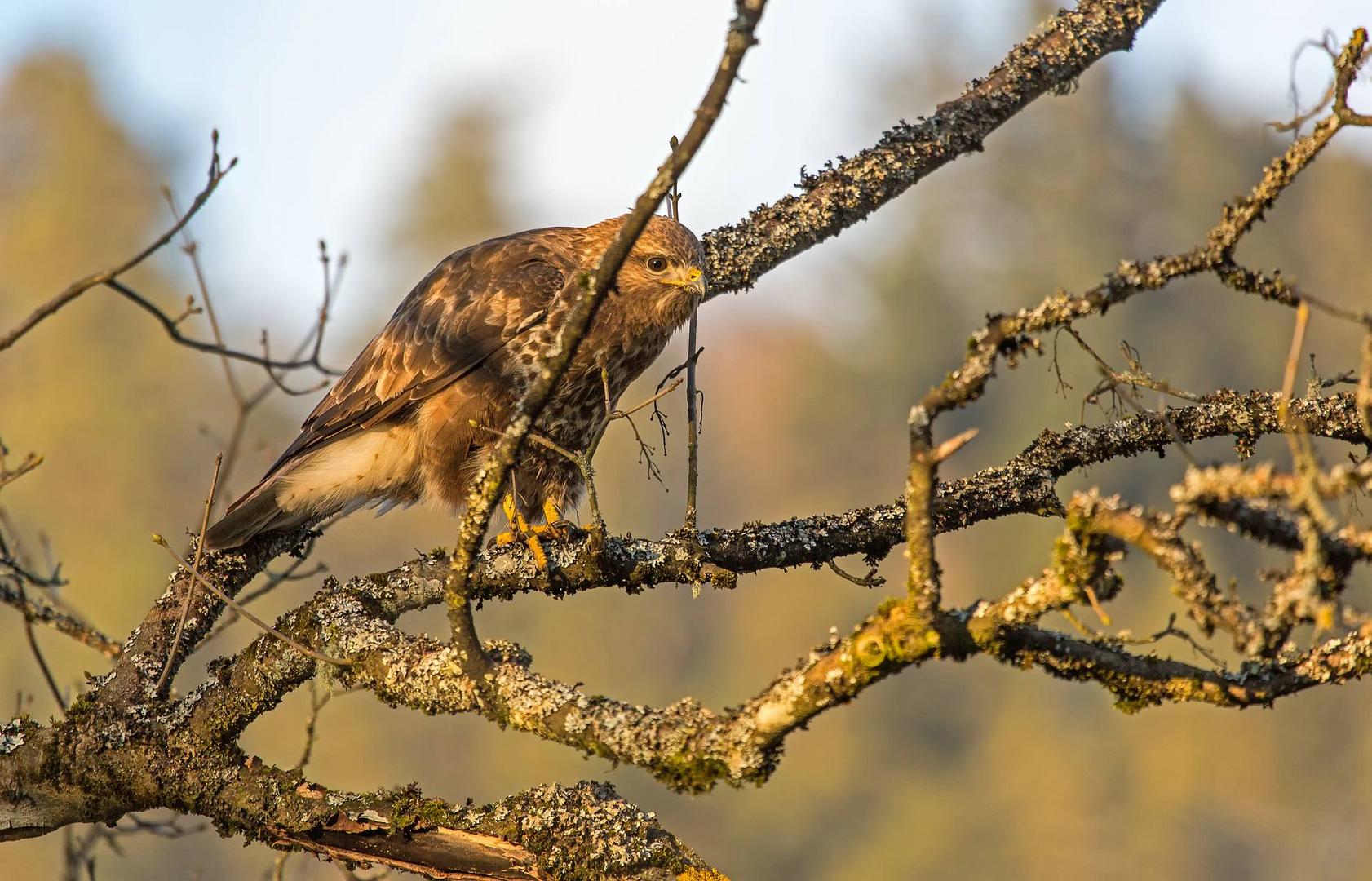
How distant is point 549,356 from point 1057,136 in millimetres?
67554

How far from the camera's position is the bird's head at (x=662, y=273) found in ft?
15.6

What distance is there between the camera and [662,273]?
4.87m

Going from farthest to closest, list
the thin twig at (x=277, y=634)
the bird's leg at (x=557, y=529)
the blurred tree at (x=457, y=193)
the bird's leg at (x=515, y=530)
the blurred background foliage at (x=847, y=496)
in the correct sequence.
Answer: the blurred tree at (x=457, y=193), the blurred background foliage at (x=847, y=496), the bird's leg at (x=557, y=529), the bird's leg at (x=515, y=530), the thin twig at (x=277, y=634)

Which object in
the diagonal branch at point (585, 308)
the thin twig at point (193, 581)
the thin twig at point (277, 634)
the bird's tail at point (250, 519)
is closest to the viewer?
the diagonal branch at point (585, 308)

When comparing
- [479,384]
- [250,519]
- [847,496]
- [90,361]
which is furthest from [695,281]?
[847,496]

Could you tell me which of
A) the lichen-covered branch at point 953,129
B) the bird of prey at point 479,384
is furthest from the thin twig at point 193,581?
the lichen-covered branch at point 953,129

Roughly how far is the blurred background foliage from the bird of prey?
25.0 metres

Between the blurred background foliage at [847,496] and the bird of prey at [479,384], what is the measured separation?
2503 cm

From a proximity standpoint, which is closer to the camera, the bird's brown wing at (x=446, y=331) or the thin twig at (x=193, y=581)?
the thin twig at (x=193, y=581)

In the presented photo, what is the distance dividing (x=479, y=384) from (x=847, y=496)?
2152 inches

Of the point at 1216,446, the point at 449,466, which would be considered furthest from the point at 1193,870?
the point at 449,466

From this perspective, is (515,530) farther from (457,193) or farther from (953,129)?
(457,193)

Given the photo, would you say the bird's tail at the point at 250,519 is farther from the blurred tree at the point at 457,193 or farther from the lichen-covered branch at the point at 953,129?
the blurred tree at the point at 457,193

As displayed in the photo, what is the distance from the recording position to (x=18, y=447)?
135 feet
